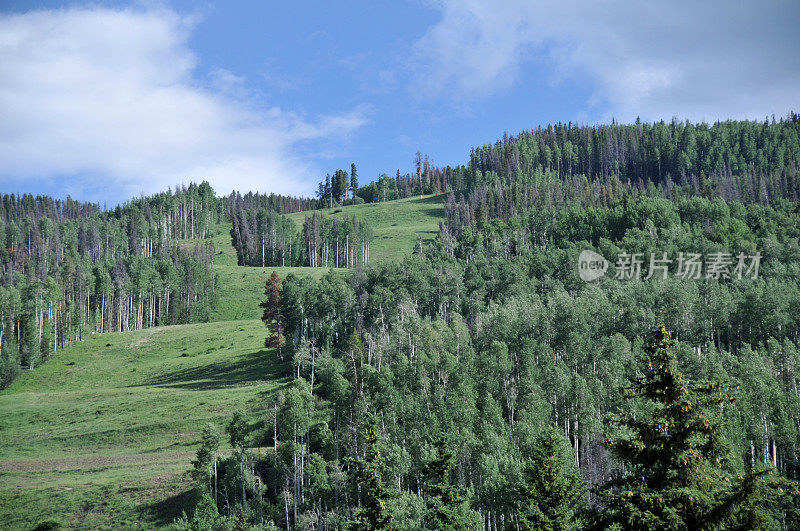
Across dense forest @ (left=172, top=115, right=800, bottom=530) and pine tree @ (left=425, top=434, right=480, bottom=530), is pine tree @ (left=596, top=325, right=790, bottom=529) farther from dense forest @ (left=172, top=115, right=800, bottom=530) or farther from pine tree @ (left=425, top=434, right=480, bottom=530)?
pine tree @ (left=425, top=434, right=480, bottom=530)

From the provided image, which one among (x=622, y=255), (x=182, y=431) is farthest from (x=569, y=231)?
(x=182, y=431)

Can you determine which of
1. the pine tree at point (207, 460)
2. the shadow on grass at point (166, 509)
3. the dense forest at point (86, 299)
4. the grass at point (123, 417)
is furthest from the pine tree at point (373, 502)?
the dense forest at point (86, 299)

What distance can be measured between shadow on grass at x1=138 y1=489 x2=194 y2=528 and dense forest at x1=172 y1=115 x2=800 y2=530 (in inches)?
127

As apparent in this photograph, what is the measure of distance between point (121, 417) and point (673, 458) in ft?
310

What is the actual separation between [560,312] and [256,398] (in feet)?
181

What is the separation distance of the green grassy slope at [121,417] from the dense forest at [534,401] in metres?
8.55

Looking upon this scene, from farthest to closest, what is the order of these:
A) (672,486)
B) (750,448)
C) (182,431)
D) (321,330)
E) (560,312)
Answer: (321,330) < (560,312) < (182,431) < (750,448) < (672,486)

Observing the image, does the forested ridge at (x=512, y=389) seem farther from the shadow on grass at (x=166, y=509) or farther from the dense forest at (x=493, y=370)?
the shadow on grass at (x=166, y=509)

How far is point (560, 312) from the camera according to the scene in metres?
107

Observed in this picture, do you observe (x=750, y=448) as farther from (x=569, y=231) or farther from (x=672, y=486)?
(x=569, y=231)

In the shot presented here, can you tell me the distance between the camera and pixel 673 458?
18578mm

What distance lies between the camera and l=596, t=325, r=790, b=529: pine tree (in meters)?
17.7

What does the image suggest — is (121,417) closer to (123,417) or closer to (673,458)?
(123,417)

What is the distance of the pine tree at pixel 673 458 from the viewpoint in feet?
58.1
